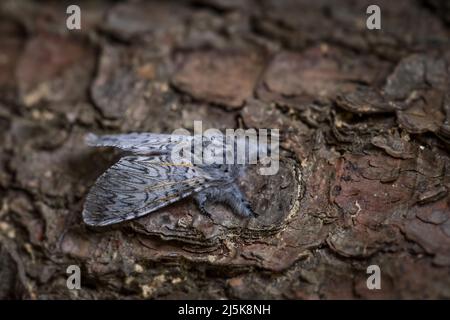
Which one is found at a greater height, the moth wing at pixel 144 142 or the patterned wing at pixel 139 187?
the moth wing at pixel 144 142

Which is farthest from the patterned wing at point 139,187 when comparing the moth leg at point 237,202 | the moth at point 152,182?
the moth leg at point 237,202

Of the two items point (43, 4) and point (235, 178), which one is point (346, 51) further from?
point (43, 4)

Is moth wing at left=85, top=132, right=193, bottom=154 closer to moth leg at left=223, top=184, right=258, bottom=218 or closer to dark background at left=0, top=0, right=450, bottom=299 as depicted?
dark background at left=0, top=0, right=450, bottom=299

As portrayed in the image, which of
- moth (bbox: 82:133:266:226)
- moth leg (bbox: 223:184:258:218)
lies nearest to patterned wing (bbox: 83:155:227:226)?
moth (bbox: 82:133:266:226)

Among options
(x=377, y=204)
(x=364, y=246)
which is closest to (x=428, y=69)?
(x=377, y=204)

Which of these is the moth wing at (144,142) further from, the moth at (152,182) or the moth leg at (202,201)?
the moth leg at (202,201)

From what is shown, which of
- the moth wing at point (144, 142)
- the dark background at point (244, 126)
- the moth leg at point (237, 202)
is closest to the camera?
the dark background at point (244, 126)

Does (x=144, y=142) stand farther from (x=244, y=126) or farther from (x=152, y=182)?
(x=244, y=126)
